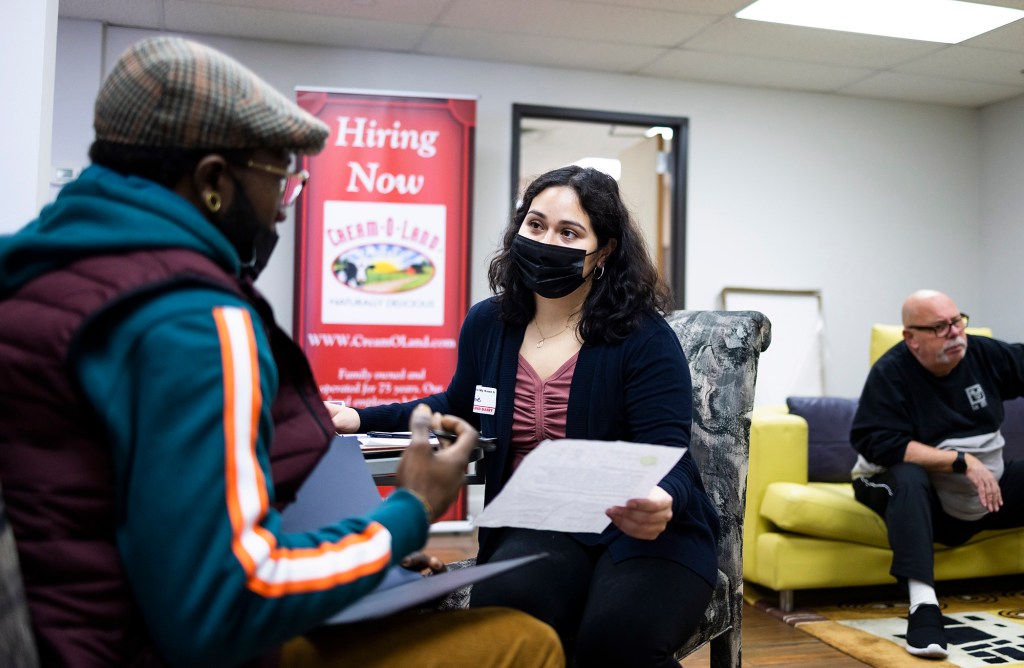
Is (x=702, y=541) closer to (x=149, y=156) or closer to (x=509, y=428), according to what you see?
(x=509, y=428)

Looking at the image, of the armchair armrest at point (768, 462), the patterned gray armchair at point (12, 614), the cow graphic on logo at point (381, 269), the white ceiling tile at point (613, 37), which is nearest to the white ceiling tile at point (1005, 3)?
the white ceiling tile at point (613, 37)

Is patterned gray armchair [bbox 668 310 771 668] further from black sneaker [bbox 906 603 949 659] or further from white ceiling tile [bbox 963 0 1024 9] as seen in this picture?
white ceiling tile [bbox 963 0 1024 9]

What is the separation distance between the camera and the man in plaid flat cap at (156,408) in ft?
2.36

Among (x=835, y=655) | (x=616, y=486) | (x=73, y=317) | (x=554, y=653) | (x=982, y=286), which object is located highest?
(x=982, y=286)

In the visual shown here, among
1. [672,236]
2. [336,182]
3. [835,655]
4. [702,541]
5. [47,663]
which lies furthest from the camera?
[672,236]

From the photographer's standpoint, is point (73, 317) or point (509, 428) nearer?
point (73, 317)

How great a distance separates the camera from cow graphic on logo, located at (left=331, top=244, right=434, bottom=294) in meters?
4.73

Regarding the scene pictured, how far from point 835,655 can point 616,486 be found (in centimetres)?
213

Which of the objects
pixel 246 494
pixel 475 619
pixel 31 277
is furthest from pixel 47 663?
pixel 475 619

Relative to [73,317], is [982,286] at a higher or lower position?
higher

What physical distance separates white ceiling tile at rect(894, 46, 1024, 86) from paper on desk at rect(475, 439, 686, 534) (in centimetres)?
460

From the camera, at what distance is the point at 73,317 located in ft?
2.43

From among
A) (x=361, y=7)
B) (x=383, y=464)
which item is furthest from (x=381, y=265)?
(x=383, y=464)

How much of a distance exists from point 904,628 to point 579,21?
10.1 feet
